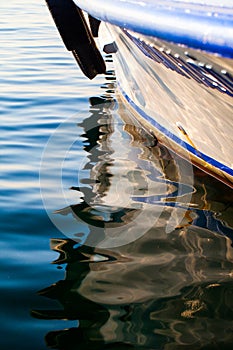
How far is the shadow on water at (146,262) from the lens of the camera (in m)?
2.32

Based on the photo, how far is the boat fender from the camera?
13.9 ft

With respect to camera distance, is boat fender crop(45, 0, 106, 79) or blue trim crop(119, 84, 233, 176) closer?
blue trim crop(119, 84, 233, 176)

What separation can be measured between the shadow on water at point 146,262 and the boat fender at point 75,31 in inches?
31.5

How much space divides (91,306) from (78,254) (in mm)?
525

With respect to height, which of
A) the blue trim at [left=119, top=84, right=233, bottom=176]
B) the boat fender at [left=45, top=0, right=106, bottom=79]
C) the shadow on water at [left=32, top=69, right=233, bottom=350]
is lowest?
the shadow on water at [left=32, top=69, right=233, bottom=350]

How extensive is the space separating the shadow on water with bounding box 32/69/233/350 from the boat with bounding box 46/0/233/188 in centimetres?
30

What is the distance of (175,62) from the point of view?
110 inches

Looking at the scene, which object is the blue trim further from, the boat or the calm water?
the calm water

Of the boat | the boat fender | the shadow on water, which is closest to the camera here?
the boat

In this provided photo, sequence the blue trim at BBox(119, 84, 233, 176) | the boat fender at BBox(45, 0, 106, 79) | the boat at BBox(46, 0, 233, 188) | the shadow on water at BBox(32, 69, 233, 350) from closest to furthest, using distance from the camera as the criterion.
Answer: the boat at BBox(46, 0, 233, 188) < the shadow on water at BBox(32, 69, 233, 350) < the blue trim at BBox(119, 84, 233, 176) < the boat fender at BBox(45, 0, 106, 79)

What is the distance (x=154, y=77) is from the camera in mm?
3652

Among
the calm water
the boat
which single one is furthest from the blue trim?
the calm water

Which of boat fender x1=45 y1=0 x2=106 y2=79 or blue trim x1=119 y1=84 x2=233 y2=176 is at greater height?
boat fender x1=45 y1=0 x2=106 y2=79

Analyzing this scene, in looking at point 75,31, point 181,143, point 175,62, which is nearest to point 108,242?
point 175,62
